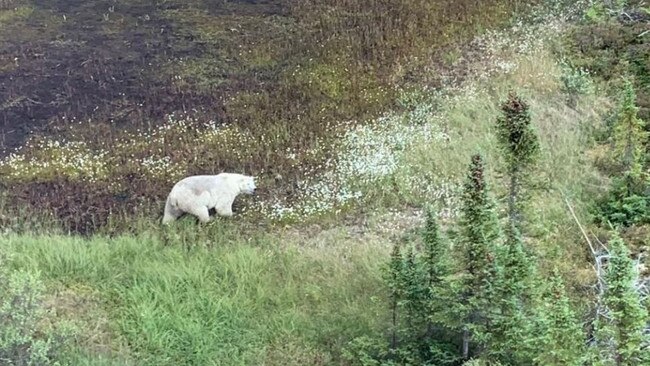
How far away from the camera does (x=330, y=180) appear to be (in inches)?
427

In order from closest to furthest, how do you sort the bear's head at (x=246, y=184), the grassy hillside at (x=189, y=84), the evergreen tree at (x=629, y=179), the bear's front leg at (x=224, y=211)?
the evergreen tree at (x=629, y=179)
the bear's front leg at (x=224, y=211)
the bear's head at (x=246, y=184)
the grassy hillside at (x=189, y=84)

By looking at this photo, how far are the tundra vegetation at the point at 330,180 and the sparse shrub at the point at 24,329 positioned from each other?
0.02 m

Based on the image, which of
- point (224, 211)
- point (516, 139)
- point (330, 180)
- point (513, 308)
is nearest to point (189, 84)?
point (330, 180)

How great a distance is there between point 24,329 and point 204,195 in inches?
135

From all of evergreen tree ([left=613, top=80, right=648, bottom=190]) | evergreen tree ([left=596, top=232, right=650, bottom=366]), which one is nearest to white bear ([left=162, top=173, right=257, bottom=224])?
evergreen tree ([left=613, top=80, right=648, bottom=190])

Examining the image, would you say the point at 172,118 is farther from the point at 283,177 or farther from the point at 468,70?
the point at 468,70

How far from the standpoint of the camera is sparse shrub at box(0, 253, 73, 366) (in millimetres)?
6422

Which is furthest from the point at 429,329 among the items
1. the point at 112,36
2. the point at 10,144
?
the point at 112,36

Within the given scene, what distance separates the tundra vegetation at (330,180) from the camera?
6352 millimetres

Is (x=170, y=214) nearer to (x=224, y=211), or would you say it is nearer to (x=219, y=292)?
(x=224, y=211)

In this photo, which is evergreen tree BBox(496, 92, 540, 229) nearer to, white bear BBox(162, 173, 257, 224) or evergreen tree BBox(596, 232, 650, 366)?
evergreen tree BBox(596, 232, 650, 366)

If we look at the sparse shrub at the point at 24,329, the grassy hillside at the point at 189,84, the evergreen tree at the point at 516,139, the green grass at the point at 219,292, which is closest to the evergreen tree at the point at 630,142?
the evergreen tree at the point at 516,139

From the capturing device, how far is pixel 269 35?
15.3 m

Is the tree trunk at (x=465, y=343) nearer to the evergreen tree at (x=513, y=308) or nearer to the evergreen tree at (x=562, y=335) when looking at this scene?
the evergreen tree at (x=513, y=308)
